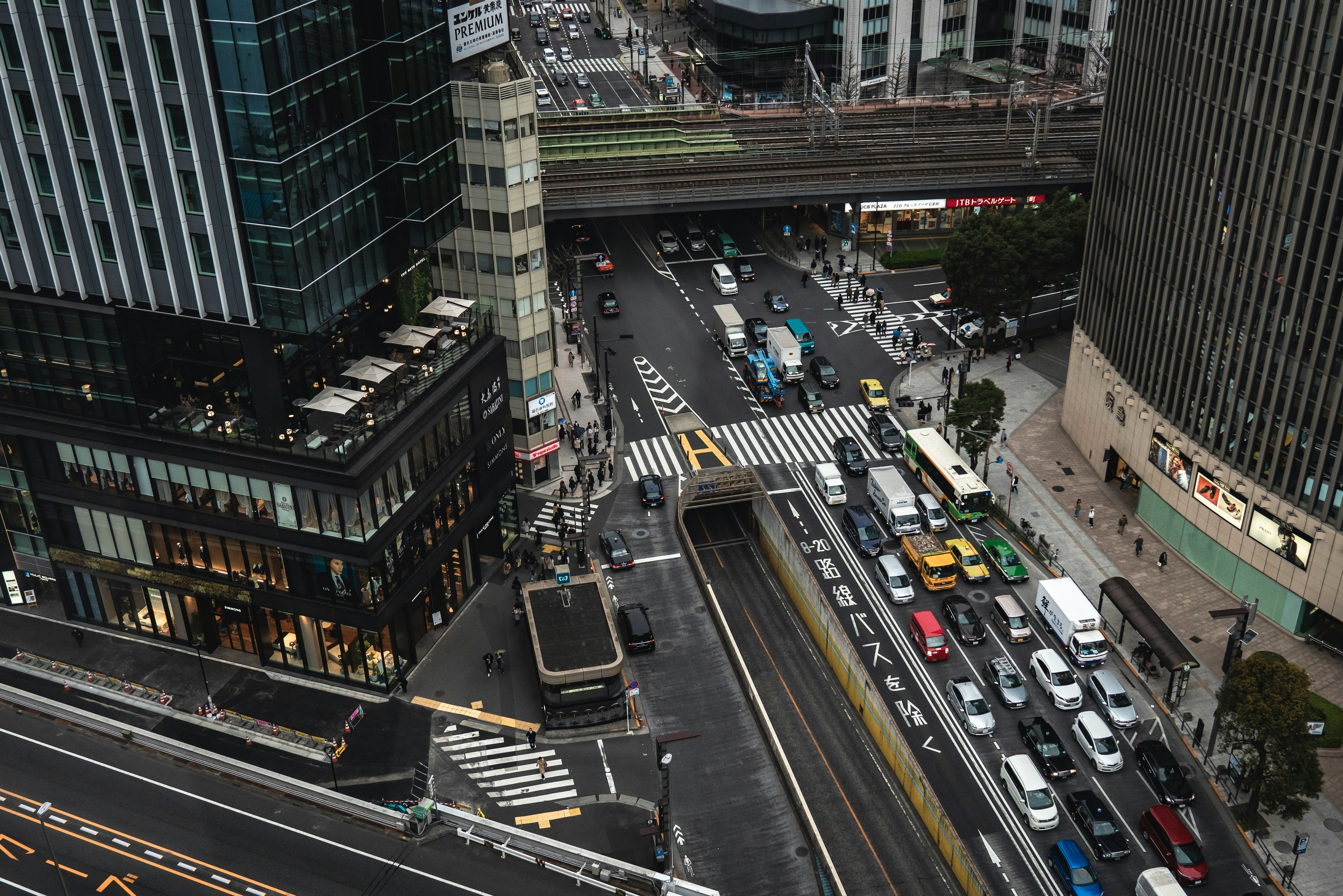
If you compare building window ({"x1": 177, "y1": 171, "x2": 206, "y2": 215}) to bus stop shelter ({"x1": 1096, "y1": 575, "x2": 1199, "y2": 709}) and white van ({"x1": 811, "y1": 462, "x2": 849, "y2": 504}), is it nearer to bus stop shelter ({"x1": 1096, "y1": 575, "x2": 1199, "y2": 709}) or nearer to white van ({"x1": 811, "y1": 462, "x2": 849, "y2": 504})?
white van ({"x1": 811, "y1": 462, "x2": 849, "y2": 504})

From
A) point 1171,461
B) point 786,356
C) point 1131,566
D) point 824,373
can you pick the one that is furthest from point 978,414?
point 786,356

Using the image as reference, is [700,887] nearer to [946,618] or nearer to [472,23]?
[946,618]

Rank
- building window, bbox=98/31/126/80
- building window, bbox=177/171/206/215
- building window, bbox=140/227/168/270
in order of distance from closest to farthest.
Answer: building window, bbox=98/31/126/80
building window, bbox=177/171/206/215
building window, bbox=140/227/168/270

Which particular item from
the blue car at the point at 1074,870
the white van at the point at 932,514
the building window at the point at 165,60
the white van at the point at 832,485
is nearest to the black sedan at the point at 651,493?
the white van at the point at 832,485

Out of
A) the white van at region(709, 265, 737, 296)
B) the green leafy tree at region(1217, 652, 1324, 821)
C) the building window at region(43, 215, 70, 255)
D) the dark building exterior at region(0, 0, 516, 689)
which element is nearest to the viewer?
the green leafy tree at region(1217, 652, 1324, 821)

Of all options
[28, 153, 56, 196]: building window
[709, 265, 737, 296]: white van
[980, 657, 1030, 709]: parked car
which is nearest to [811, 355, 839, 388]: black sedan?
[709, 265, 737, 296]: white van
